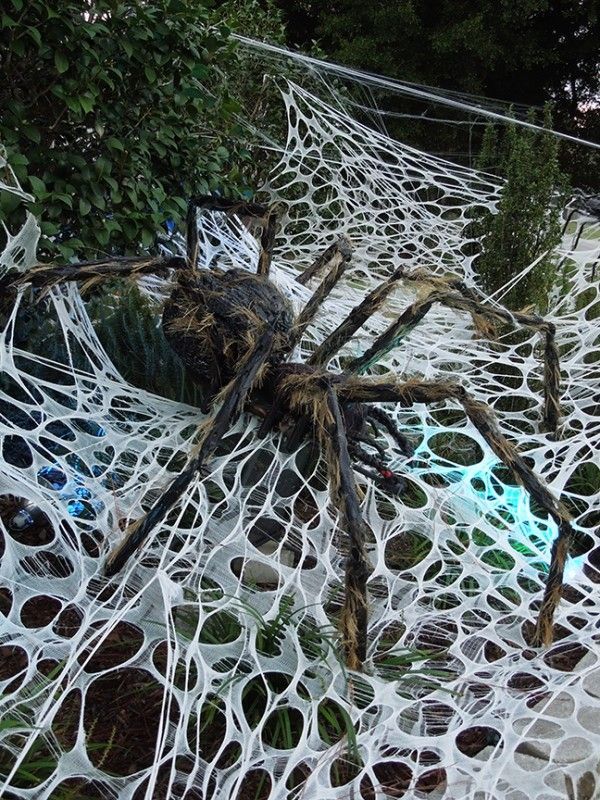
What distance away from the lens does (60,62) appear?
297 centimetres

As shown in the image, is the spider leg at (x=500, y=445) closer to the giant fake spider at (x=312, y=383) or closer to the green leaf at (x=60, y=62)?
the giant fake spider at (x=312, y=383)

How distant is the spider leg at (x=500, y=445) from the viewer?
2174mm

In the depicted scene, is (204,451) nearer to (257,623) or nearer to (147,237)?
(257,623)

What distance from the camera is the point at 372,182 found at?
575 centimetres

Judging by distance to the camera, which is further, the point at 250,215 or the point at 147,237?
the point at 147,237

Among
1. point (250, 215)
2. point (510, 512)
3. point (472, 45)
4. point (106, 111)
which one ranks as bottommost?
point (510, 512)

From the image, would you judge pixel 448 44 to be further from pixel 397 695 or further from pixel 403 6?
pixel 397 695

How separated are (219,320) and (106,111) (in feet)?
4.41

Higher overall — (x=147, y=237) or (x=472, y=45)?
(x=472, y=45)

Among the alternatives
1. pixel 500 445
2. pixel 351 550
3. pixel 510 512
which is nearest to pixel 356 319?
pixel 500 445

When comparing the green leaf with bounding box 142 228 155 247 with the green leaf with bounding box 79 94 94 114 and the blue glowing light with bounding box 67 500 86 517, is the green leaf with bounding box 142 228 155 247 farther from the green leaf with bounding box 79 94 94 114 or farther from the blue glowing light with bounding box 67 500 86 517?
the blue glowing light with bounding box 67 500 86 517

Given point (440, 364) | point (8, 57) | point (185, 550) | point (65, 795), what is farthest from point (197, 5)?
point (65, 795)

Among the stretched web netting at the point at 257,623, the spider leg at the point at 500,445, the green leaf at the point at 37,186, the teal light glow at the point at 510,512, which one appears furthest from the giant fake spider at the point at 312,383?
the green leaf at the point at 37,186

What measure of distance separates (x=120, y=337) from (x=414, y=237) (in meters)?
2.79
